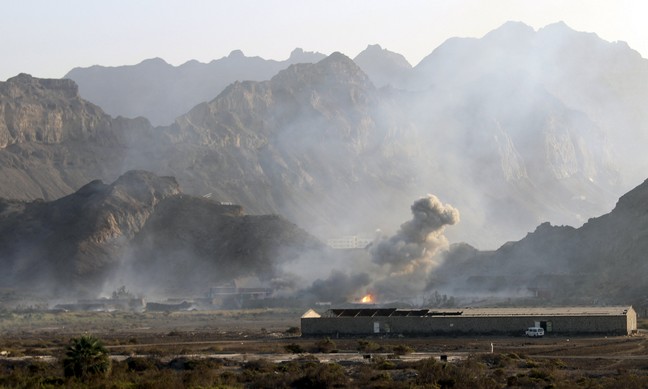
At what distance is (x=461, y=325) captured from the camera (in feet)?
343

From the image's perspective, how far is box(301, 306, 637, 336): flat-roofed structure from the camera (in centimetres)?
10119

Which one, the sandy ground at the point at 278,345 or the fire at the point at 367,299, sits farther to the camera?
the fire at the point at 367,299

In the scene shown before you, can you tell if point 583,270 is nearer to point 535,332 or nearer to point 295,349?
point 535,332

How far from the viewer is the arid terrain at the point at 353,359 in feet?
215

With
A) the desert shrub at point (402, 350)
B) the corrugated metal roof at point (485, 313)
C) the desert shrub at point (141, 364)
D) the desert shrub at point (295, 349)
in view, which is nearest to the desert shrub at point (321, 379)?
the desert shrub at point (141, 364)

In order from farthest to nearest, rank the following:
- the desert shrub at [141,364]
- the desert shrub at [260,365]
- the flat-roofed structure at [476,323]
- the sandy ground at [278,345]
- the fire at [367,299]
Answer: the fire at [367,299] → the flat-roofed structure at [476,323] → the sandy ground at [278,345] → the desert shrub at [141,364] → the desert shrub at [260,365]

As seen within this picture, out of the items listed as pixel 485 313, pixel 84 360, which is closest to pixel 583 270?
pixel 485 313

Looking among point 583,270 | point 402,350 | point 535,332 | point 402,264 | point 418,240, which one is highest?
point 418,240

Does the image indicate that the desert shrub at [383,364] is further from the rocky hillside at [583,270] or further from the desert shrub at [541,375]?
the rocky hillside at [583,270]

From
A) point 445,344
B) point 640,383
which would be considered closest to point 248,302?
point 445,344

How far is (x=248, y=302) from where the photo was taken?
19788 centimetres

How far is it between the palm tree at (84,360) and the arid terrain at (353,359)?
78cm

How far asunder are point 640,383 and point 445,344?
32336 millimetres

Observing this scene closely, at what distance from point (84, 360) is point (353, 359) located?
63.9ft
